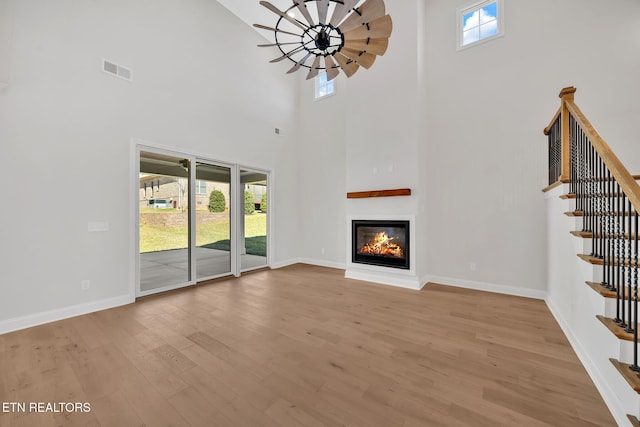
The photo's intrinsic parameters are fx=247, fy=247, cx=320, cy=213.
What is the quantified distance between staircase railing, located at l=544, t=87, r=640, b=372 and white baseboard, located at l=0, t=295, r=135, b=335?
206 inches

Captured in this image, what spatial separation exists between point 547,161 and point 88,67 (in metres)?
6.66

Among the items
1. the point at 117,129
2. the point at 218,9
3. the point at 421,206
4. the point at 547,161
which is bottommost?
the point at 421,206

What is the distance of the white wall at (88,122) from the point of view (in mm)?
2883

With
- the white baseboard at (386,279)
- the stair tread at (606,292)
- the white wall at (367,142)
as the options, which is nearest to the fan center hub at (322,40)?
the white wall at (367,142)

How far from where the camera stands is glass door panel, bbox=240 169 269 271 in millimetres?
5512

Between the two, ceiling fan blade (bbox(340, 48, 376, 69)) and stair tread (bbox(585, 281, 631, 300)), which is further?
ceiling fan blade (bbox(340, 48, 376, 69))

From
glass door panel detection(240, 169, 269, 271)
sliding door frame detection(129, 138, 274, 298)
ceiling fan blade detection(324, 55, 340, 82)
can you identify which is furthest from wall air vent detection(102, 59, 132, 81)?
ceiling fan blade detection(324, 55, 340, 82)

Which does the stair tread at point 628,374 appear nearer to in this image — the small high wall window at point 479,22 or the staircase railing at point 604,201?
the staircase railing at point 604,201

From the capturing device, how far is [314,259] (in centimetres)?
630

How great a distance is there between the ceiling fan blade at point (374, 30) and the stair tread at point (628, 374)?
3.25 m

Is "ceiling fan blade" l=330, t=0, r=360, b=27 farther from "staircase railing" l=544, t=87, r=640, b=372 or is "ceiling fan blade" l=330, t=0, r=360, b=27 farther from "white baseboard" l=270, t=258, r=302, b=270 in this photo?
"white baseboard" l=270, t=258, r=302, b=270

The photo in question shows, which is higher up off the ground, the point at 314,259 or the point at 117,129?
the point at 117,129

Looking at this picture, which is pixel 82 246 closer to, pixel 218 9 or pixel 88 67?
pixel 88 67

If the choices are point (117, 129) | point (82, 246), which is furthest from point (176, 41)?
point (82, 246)
